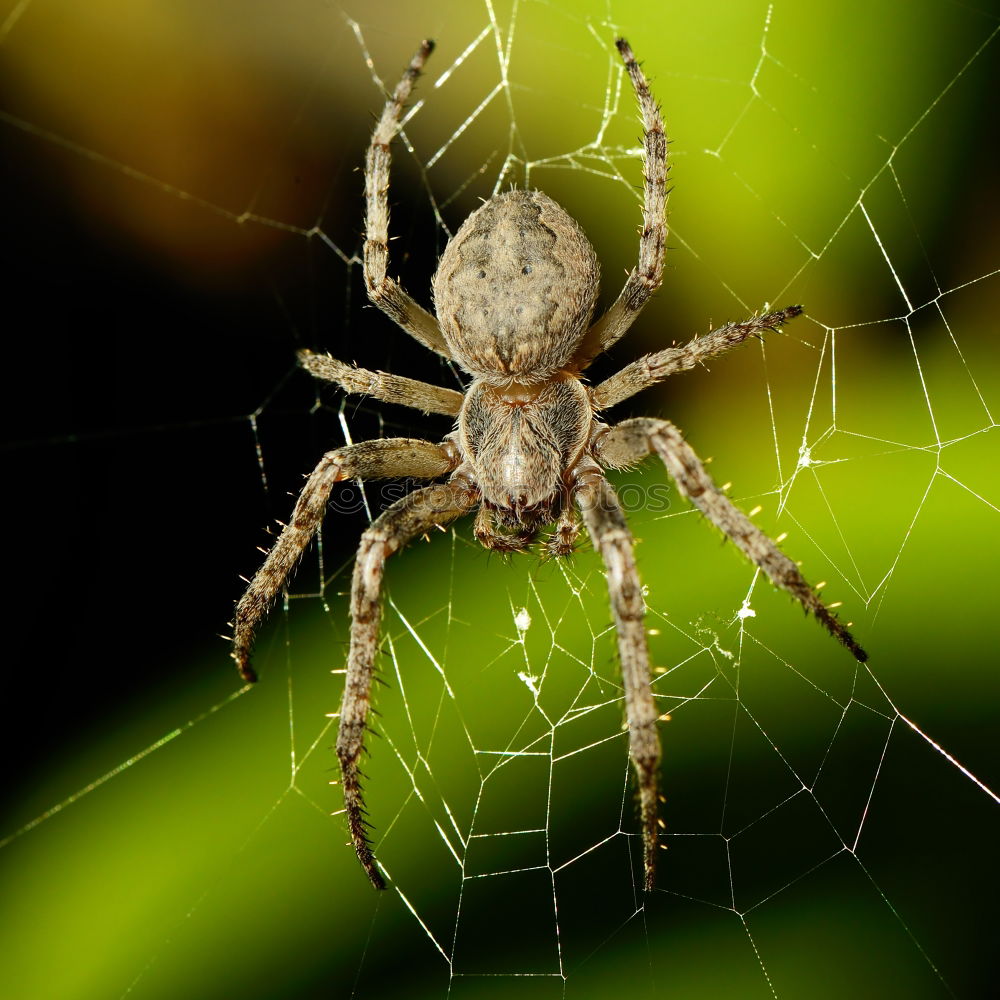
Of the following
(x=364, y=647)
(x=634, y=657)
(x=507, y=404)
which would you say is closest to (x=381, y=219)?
(x=507, y=404)

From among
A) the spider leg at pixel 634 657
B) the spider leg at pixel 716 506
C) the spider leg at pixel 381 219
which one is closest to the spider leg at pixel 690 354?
the spider leg at pixel 716 506

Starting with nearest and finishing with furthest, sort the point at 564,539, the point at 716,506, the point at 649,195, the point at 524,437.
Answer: the point at 716,506 < the point at 649,195 < the point at 564,539 < the point at 524,437

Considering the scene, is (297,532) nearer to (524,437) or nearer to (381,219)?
(524,437)

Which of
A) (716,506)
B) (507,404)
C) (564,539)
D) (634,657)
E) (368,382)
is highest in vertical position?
(368,382)

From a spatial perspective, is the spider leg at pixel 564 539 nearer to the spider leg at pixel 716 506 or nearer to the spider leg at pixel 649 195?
the spider leg at pixel 716 506

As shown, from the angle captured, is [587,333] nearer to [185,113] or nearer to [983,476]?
[983,476]

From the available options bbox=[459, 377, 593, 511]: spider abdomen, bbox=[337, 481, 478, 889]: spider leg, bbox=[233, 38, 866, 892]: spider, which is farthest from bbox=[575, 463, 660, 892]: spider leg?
bbox=[337, 481, 478, 889]: spider leg

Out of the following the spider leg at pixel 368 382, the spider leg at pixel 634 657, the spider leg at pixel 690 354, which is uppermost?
the spider leg at pixel 368 382
